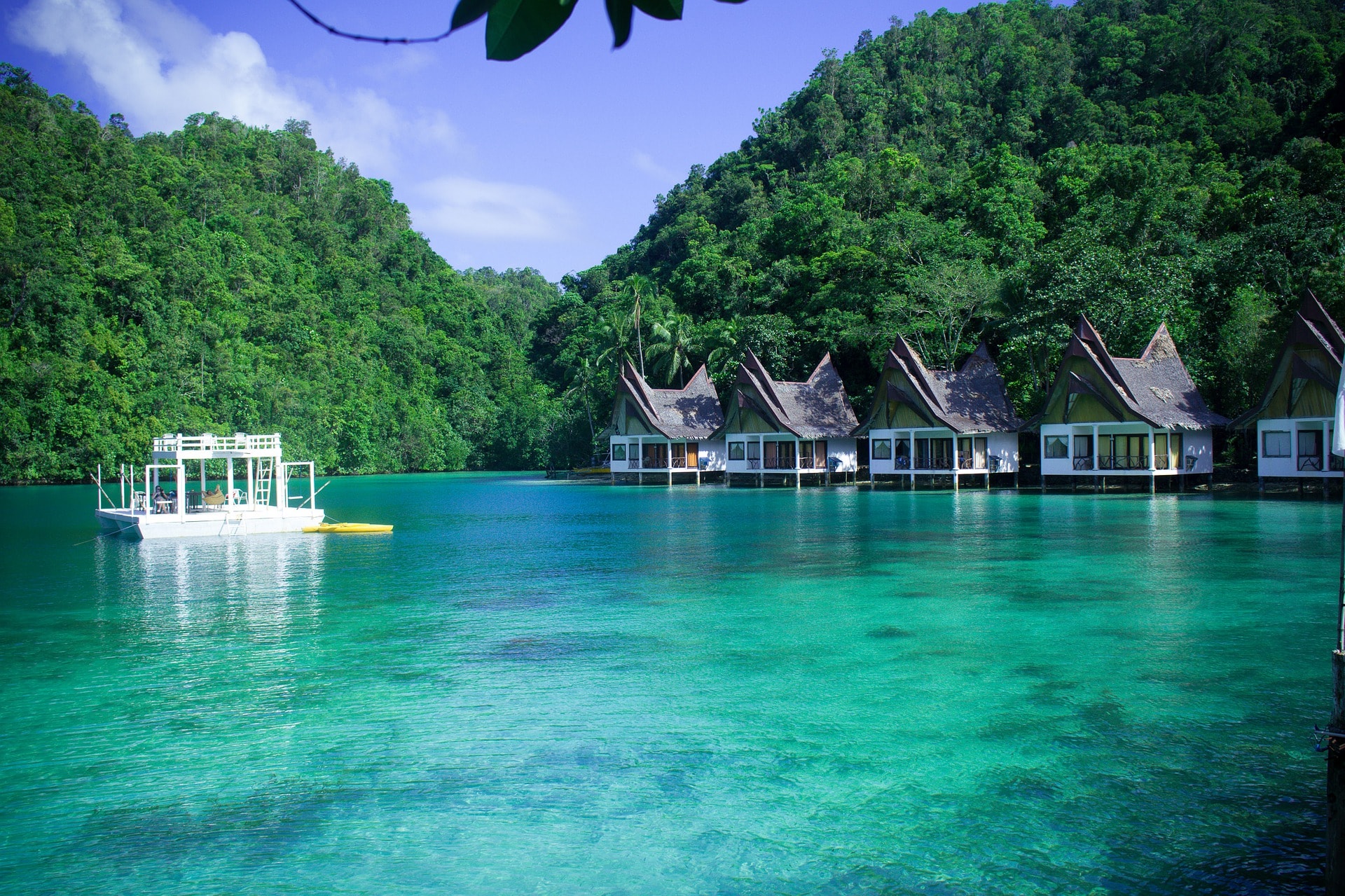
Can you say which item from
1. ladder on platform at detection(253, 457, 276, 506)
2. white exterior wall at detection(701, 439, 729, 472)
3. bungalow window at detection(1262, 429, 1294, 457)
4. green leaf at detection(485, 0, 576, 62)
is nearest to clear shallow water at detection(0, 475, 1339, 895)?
green leaf at detection(485, 0, 576, 62)

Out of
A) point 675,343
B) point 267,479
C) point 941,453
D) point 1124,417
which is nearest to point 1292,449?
point 1124,417

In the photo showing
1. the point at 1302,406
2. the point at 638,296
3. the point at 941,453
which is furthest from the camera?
the point at 638,296

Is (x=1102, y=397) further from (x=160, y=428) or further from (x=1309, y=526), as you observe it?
(x=160, y=428)

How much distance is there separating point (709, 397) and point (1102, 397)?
63.6ft

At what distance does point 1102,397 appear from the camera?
101ft

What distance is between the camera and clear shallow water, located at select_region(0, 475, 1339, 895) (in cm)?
539

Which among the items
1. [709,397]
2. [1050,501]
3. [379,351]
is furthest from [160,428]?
[1050,501]

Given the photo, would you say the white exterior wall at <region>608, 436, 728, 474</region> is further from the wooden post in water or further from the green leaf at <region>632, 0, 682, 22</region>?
the green leaf at <region>632, 0, 682, 22</region>

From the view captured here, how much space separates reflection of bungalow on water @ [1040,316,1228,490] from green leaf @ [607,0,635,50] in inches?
1230

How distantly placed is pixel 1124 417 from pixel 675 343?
24261 mm

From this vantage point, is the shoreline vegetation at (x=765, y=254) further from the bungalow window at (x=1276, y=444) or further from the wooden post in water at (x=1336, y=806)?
the wooden post in water at (x=1336, y=806)

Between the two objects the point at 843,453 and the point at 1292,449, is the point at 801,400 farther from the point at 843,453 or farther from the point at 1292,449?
the point at 1292,449

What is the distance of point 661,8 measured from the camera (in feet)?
5.29

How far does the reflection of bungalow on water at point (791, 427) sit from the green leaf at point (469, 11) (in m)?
37.3
